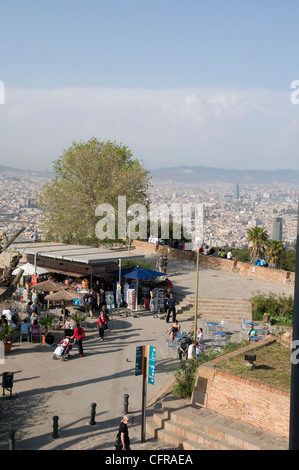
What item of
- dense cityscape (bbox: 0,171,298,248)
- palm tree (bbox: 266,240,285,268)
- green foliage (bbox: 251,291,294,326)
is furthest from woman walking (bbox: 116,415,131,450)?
palm tree (bbox: 266,240,285,268)

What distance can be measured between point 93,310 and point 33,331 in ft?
16.8

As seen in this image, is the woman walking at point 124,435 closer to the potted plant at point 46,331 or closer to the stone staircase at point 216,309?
the potted plant at point 46,331

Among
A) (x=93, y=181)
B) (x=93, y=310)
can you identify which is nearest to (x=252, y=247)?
(x=93, y=181)

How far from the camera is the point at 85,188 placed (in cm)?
3309

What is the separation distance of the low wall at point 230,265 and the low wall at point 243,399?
1896 centimetres

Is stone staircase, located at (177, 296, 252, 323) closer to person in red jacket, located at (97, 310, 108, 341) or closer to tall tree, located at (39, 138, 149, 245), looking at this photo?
person in red jacket, located at (97, 310, 108, 341)

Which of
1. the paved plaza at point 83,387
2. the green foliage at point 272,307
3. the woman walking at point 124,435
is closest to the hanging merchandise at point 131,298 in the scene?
the paved plaza at point 83,387

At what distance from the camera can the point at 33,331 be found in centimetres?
1795

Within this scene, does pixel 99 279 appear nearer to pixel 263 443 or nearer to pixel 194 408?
pixel 194 408

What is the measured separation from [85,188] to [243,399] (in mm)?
23984

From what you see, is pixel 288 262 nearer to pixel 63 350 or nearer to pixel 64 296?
pixel 64 296

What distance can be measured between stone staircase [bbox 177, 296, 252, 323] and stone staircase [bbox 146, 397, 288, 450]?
1104cm

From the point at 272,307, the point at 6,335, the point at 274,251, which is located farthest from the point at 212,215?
the point at 6,335

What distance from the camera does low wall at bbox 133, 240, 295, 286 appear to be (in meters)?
30.1
